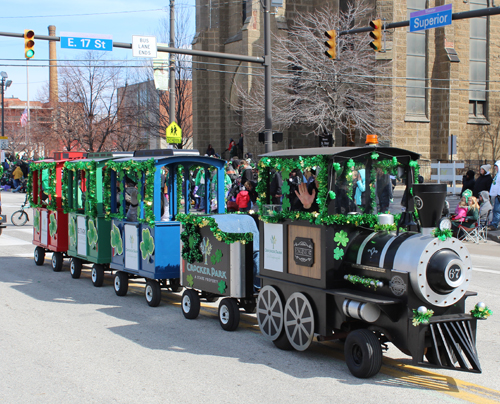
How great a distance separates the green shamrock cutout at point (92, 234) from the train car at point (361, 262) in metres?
4.75

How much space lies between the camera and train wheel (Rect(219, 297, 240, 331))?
25.8ft

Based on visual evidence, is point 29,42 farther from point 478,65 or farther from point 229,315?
point 478,65

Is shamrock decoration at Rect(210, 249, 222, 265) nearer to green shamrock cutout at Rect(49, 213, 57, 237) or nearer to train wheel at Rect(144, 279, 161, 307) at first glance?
train wheel at Rect(144, 279, 161, 307)

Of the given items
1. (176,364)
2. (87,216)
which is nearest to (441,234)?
(176,364)

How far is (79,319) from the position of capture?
341 inches

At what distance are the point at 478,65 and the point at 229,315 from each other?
31054mm

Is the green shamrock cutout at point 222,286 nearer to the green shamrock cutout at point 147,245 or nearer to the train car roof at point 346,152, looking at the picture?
the green shamrock cutout at point 147,245

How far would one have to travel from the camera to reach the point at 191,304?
856cm

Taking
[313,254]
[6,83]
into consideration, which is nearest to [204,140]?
[6,83]

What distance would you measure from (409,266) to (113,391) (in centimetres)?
302

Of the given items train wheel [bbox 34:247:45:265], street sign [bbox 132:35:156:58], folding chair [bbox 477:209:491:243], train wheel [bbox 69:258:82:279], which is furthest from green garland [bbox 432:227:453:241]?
street sign [bbox 132:35:156:58]

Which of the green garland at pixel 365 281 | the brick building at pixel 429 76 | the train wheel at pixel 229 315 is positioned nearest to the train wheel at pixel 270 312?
the train wheel at pixel 229 315

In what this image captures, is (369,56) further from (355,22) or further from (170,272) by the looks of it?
(170,272)

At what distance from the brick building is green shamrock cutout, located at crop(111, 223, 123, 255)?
71.4 ft
